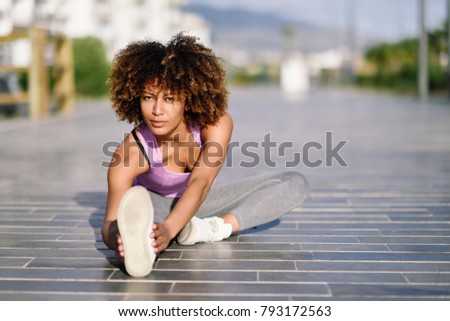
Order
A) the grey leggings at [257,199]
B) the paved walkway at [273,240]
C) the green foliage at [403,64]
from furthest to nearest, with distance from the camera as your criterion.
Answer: the green foliage at [403,64] < the grey leggings at [257,199] < the paved walkway at [273,240]

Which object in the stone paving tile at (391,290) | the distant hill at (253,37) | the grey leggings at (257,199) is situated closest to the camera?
the stone paving tile at (391,290)

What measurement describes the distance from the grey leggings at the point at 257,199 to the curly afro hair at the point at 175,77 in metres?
0.58

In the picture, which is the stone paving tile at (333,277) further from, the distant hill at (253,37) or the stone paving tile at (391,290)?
the distant hill at (253,37)

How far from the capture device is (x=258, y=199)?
407cm

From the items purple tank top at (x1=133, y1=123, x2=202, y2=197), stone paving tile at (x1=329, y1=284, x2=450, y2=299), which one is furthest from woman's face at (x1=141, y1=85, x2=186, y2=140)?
stone paving tile at (x1=329, y1=284, x2=450, y2=299)

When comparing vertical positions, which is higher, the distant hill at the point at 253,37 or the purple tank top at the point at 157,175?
the distant hill at the point at 253,37

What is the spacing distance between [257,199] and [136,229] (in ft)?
3.79

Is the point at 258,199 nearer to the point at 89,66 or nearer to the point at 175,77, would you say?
the point at 175,77

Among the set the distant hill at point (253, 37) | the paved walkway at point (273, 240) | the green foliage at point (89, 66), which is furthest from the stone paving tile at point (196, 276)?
the distant hill at point (253, 37)

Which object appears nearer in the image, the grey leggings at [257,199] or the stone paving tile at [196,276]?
the stone paving tile at [196,276]

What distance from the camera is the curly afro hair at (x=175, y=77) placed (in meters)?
3.50

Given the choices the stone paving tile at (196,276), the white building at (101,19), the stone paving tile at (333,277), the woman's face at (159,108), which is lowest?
the stone paving tile at (333,277)

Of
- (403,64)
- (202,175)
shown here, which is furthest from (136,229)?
(403,64)
